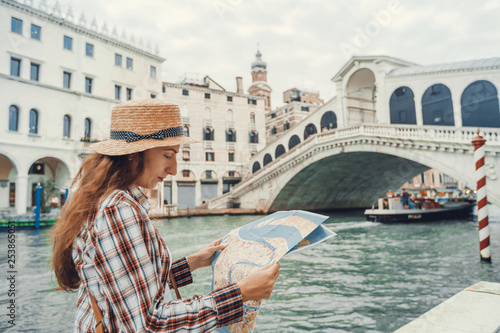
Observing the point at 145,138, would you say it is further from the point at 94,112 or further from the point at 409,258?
the point at 94,112

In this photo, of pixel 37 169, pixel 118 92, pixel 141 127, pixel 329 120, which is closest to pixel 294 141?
pixel 329 120

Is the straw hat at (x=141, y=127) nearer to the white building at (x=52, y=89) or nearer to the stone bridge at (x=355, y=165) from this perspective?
the stone bridge at (x=355, y=165)

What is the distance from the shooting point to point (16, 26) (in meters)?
13.6

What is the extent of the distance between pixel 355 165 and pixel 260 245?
17.5 meters

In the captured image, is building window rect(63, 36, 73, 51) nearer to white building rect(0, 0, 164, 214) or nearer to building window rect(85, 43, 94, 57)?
white building rect(0, 0, 164, 214)

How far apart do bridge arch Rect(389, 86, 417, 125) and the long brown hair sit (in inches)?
596

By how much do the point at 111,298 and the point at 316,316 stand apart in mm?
2964

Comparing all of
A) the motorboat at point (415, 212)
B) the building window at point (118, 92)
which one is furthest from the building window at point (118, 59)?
the motorboat at point (415, 212)

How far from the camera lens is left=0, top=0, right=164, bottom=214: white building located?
13.2m

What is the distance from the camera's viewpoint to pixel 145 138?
3.28 feet

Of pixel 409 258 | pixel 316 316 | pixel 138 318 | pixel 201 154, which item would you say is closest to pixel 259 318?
pixel 316 316

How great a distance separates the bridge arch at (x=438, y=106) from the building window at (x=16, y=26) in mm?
16501

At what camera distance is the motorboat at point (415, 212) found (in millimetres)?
12630

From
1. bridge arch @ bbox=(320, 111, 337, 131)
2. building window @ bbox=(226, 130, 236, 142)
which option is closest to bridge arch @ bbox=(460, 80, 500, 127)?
bridge arch @ bbox=(320, 111, 337, 131)
